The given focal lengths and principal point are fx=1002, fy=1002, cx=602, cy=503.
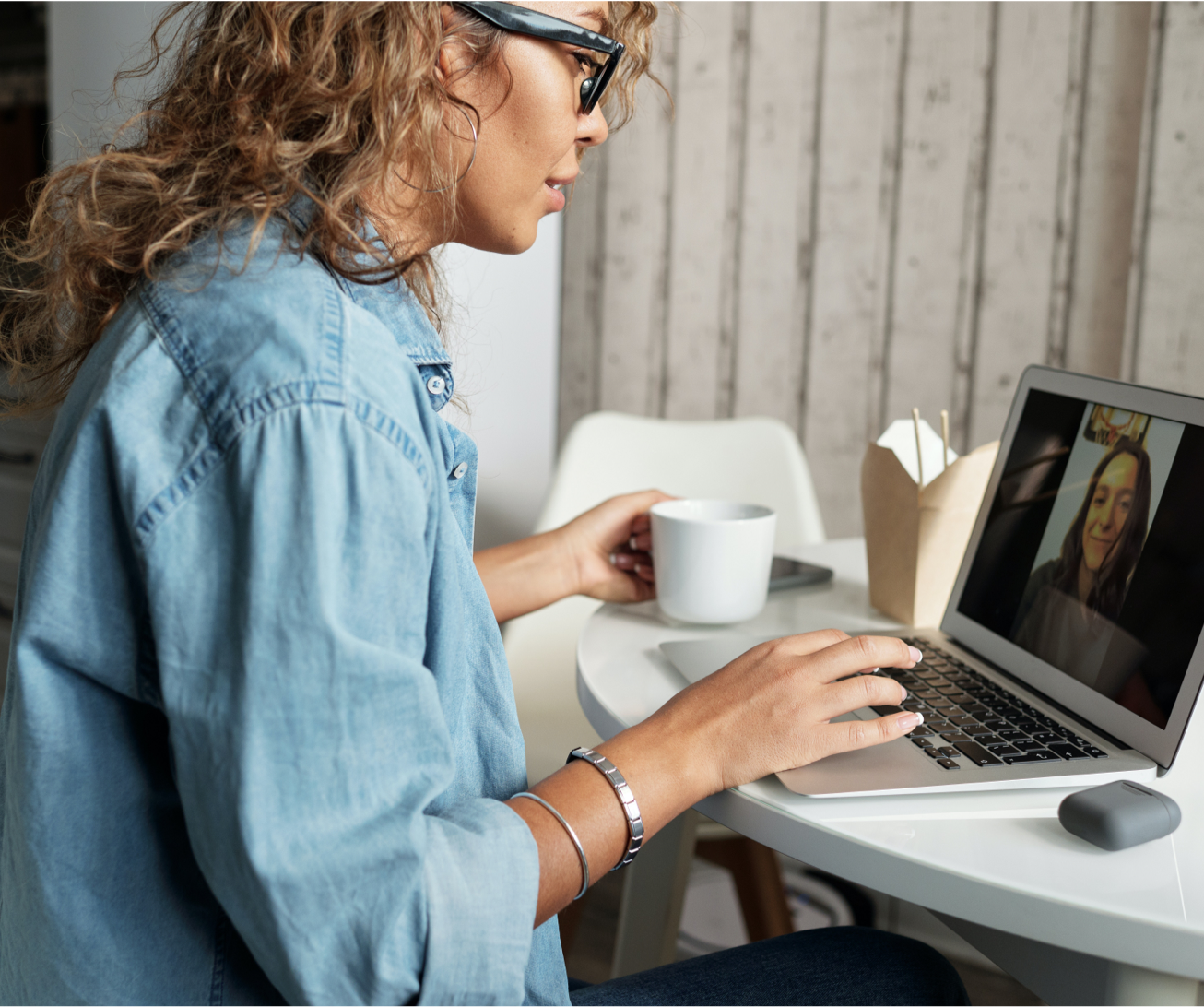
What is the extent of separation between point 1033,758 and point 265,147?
617mm

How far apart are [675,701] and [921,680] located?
0.85ft

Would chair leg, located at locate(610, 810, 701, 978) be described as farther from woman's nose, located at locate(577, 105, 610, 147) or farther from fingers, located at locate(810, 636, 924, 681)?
woman's nose, located at locate(577, 105, 610, 147)

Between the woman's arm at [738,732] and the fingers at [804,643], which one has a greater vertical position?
the fingers at [804,643]

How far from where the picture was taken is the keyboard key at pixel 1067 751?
67cm

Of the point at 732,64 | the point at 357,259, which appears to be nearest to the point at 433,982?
the point at 357,259

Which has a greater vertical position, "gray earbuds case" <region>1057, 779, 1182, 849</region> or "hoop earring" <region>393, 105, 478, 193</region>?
"hoop earring" <region>393, 105, 478, 193</region>

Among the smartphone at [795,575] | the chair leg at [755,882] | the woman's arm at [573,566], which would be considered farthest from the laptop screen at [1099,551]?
the chair leg at [755,882]

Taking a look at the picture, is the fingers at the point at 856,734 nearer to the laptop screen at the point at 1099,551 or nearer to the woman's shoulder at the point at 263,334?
the laptop screen at the point at 1099,551

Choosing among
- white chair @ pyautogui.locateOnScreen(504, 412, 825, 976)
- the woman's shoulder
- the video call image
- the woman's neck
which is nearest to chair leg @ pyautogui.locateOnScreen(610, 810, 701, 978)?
white chair @ pyautogui.locateOnScreen(504, 412, 825, 976)

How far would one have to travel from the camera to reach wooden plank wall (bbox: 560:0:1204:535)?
64.6 inches

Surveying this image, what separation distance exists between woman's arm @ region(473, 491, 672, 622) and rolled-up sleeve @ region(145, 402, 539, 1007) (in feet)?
1.95

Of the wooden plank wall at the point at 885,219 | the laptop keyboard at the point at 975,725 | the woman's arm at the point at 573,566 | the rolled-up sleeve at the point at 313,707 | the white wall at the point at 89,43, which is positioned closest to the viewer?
the rolled-up sleeve at the point at 313,707

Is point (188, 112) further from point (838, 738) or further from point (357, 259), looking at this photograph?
point (838, 738)

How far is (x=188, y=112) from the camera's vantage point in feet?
2.11
